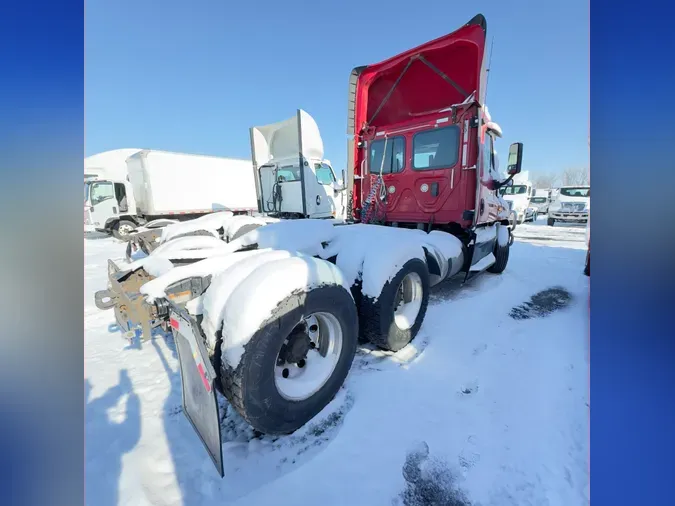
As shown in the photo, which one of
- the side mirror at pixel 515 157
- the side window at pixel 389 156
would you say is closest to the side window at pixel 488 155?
the side mirror at pixel 515 157

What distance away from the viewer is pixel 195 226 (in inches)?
182

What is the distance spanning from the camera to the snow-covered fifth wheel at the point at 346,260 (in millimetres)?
1910

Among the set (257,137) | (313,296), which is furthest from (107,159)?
(313,296)

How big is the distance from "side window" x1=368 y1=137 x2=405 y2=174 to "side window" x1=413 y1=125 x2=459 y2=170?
0.27m

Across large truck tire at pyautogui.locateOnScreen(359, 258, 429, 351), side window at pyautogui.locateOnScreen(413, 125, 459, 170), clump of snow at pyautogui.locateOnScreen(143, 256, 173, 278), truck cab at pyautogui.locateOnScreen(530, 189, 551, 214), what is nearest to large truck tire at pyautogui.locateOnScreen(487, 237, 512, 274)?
side window at pyautogui.locateOnScreen(413, 125, 459, 170)

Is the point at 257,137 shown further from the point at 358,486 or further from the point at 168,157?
the point at 358,486

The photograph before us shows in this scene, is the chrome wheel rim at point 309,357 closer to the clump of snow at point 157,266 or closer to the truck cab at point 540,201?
the clump of snow at point 157,266

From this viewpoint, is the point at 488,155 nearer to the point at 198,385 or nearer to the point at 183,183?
the point at 198,385

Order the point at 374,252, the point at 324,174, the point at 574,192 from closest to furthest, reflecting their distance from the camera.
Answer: the point at 374,252, the point at 324,174, the point at 574,192

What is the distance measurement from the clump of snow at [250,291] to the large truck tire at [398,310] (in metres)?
0.75

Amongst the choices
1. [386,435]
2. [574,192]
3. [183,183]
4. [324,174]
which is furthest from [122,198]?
[574,192]

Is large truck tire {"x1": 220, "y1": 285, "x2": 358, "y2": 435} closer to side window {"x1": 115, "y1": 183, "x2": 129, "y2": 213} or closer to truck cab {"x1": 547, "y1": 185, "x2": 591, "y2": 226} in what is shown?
side window {"x1": 115, "y1": 183, "x2": 129, "y2": 213}

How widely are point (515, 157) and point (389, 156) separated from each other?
6.92ft
